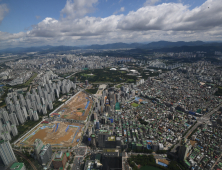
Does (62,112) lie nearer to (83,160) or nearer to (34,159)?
(34,159)

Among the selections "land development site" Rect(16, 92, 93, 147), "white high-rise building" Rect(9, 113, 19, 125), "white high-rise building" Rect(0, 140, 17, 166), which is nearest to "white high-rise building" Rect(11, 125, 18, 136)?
"land development site" Rect(16, 92, 93, 147)

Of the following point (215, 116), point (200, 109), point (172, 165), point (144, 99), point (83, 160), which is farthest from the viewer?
point (144, 99)

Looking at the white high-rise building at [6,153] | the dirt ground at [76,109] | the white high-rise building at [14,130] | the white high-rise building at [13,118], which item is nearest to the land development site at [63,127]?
the dirt ground at [76,109]

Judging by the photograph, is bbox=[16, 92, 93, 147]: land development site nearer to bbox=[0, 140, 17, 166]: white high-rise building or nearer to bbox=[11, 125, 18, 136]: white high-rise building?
bbox=[11, 125, 18, 136]: white high-rise building

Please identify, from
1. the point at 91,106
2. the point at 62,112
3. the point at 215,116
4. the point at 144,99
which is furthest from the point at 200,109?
the point at 62,112

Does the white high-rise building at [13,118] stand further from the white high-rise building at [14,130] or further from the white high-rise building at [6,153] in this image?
the white high-rise building at [6,153]

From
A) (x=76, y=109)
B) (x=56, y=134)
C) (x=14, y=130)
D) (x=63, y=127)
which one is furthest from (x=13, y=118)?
(x=76, y=109)

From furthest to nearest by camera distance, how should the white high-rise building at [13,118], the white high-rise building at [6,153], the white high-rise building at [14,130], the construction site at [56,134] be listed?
1. the white high-rise building at [13,118]
2. the white high-rise building at [14,130]
3. the construction site at [56,134]
4. the white high-rise building at [6,153]
